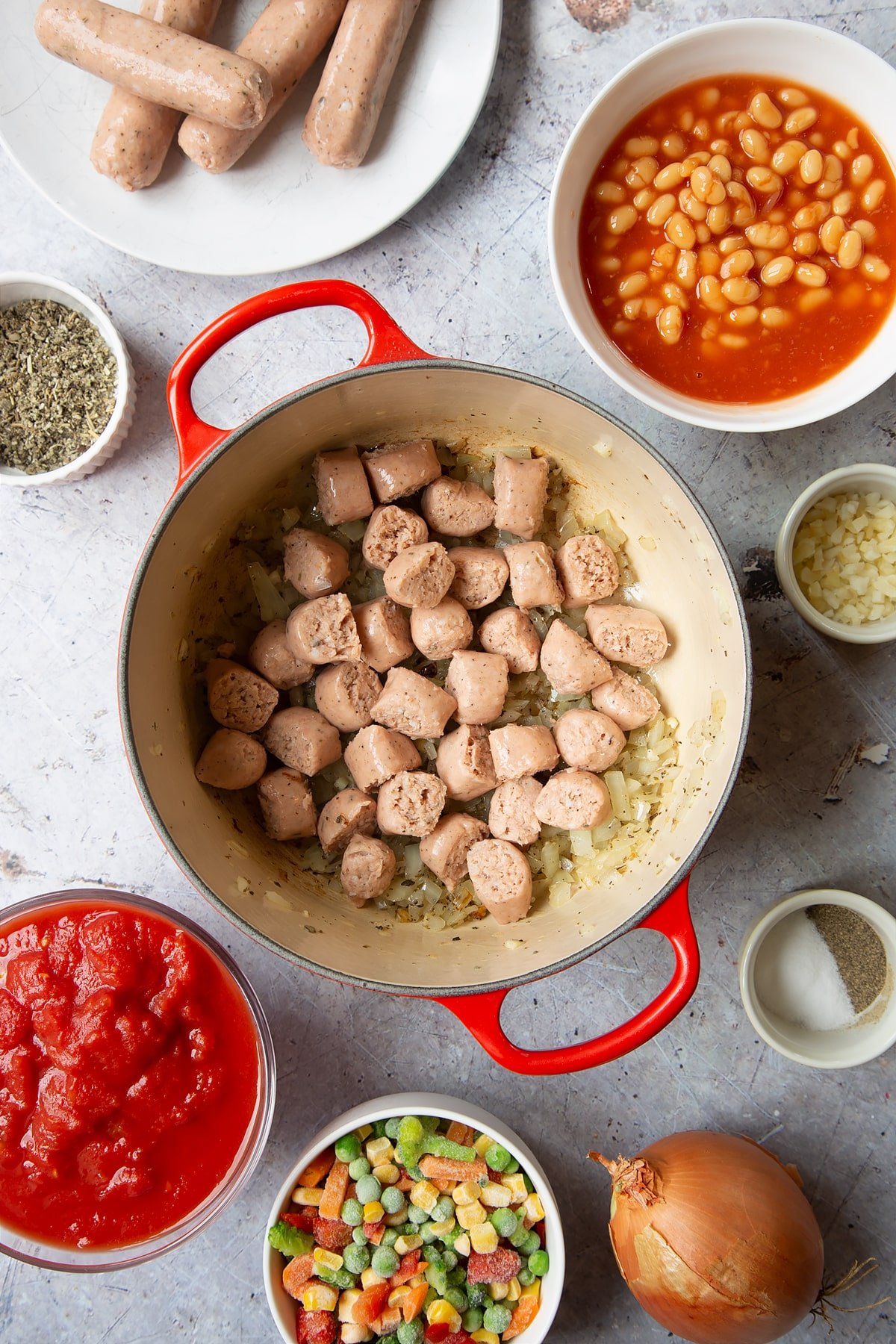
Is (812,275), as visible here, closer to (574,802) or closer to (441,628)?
(441,628)

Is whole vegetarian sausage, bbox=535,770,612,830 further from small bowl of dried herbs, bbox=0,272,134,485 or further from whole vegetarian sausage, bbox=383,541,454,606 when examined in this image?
small bowl of dried herbs, bbox=0,272,134,485

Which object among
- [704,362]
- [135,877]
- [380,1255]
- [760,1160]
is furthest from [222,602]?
[760,1160]

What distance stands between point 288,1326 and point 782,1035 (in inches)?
56.8

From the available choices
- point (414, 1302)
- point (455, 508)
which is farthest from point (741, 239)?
point (414, 1302)

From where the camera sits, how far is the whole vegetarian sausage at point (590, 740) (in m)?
2.39

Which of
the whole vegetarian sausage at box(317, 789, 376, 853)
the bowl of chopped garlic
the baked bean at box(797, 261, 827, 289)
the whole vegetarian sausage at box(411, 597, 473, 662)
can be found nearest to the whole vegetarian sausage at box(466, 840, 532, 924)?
the whole vegetarian sausage at box(317, 789, 376, 853)

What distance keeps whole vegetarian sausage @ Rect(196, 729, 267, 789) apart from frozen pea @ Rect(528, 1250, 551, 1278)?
1.40 meters

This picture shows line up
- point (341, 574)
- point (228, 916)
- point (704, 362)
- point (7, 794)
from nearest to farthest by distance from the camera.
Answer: point (228, 916) → point (704, 362) → point (341, 574) → point (7, 794)

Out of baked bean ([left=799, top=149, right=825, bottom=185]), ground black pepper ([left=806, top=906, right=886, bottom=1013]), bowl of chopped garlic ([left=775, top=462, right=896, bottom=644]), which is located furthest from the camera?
ground black pepper ([left=806, top=906, right=886, bottom=1013])

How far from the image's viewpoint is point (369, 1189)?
2.43 m

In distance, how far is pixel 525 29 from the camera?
2543 millimetres

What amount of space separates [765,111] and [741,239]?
289mm

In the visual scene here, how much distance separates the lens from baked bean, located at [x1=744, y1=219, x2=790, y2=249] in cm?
223

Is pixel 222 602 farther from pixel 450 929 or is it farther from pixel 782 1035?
pixel 782 1035
